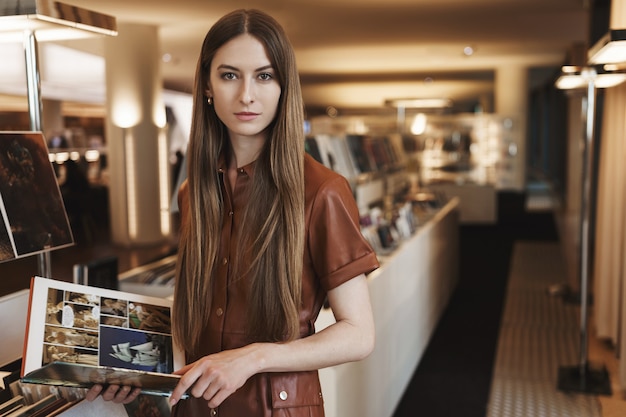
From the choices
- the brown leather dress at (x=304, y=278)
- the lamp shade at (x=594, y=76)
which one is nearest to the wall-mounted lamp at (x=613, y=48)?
the lamp shade at (x=594, y=76)

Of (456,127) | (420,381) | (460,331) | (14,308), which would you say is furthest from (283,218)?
(456,127)

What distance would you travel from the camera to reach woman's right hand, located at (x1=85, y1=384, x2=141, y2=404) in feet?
4.17

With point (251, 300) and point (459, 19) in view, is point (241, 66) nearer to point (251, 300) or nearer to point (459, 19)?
point (251, 300)

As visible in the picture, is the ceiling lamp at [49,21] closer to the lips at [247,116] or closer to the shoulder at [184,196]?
the shoulder at [184,196]

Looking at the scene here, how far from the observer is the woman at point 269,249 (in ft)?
4.30

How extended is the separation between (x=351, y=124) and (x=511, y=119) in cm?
349

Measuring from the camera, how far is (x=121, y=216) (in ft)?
31.0

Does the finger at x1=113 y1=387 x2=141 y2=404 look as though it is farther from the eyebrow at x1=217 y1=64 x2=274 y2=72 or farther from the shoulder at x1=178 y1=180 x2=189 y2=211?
the eyebrow at x1=217 y1=64 x2=274 y2=72

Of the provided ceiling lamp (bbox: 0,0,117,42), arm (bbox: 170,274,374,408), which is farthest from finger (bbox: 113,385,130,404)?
ceiling lamp (bbox: 0,0,117,42)

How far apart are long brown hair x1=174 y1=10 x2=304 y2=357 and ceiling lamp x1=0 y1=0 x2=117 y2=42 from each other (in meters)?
0.55

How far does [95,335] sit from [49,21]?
80 centimetres

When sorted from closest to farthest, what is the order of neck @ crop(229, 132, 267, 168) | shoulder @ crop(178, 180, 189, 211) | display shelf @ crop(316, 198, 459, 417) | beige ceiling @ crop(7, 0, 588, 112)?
neck @ crop(229, 132, 267, 168), shoulder @ crop(178, 180, 189, 211), display shelf @ crop(316, 198, 459, 417), beige ceiling @ crop(7, 0, 588, 112)

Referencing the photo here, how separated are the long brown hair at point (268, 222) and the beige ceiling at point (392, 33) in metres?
5.86

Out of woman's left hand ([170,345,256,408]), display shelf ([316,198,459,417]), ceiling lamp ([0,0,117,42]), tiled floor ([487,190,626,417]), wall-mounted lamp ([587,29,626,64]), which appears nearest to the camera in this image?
woman's left hand ([170,345,256,408])
